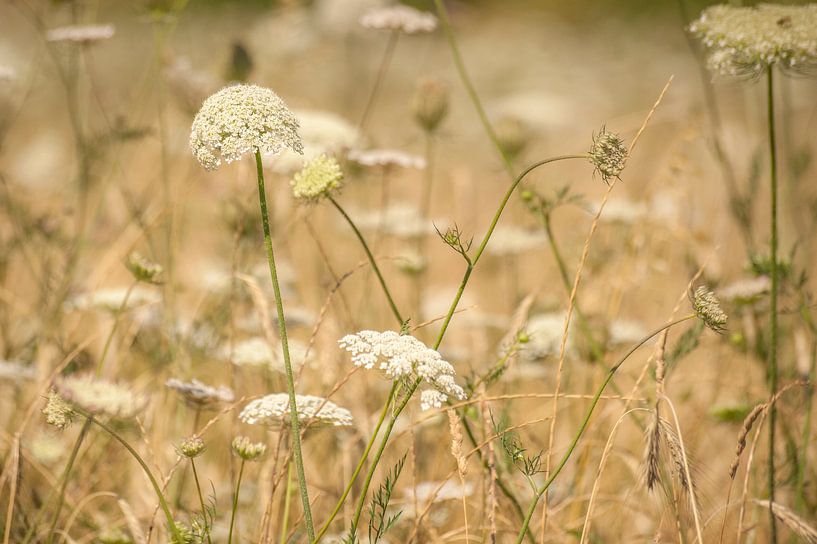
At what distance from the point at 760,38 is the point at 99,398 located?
1.40 meters

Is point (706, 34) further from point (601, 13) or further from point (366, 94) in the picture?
point (601, 13)

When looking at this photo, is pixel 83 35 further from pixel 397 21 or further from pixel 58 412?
pixel 58 412

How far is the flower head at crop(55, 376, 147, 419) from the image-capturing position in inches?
47.9

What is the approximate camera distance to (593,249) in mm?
2713

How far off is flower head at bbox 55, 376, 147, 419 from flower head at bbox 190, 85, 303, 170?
431mm

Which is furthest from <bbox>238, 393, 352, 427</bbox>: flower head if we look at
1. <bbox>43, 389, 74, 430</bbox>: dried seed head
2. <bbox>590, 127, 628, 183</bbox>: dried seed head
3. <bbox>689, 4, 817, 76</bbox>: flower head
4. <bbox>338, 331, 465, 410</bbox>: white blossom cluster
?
<bbox>689, 4, 817, 76</bbox>: flower head

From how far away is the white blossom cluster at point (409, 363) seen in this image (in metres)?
1.08

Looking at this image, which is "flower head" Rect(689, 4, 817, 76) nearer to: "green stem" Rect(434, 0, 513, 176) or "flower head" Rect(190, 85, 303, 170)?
"green stem" Rect(434, 0, 513, 176)

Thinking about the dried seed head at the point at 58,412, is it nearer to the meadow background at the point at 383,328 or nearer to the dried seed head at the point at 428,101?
the meadow background at the point at 383,328

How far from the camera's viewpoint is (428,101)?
253 cm

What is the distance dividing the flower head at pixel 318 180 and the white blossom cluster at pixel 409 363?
0.98 ft

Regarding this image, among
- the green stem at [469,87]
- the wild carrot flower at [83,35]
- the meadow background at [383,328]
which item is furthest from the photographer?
the wild carrot flower at [83,35]

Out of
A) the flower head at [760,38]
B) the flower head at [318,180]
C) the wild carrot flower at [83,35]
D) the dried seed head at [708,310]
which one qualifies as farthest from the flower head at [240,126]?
the wild carrot flower at [83,35]

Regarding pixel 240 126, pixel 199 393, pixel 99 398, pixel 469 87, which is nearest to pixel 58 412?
pixel 99 398
